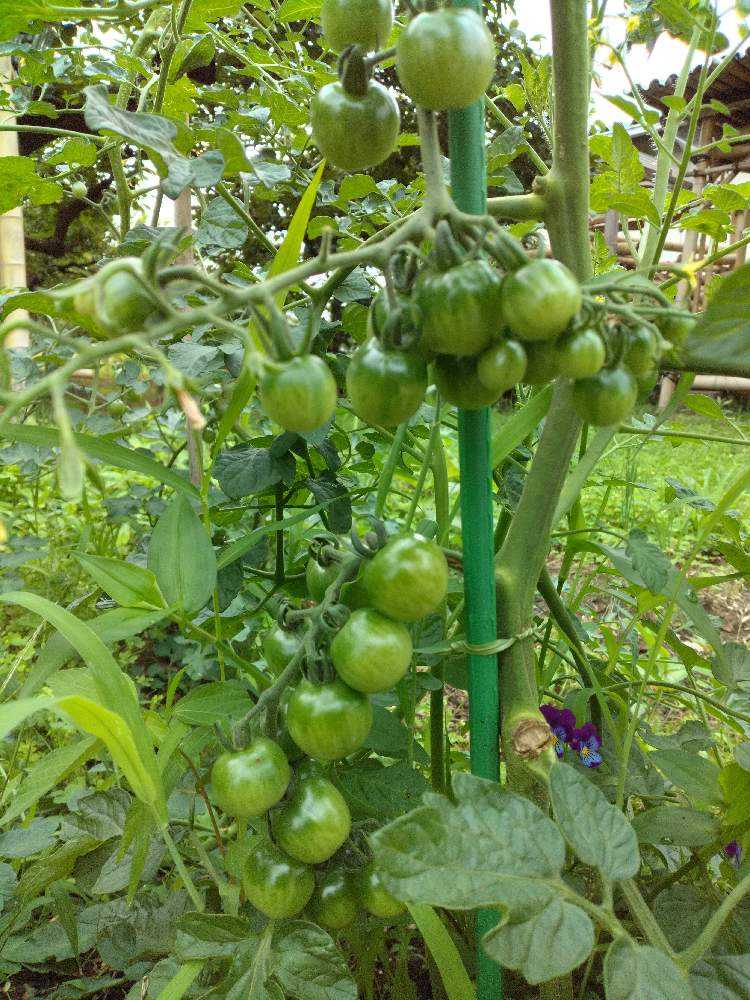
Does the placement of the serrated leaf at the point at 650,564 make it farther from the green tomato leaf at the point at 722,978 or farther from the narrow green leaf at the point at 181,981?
the narrow green leaf at the point at 181,981

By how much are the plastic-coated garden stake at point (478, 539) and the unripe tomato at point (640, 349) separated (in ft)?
0.45

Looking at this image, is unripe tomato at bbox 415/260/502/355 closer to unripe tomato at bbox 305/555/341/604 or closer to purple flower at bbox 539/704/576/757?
unripe tomato at bbox 305/555/341/604

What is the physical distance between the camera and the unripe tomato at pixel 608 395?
0.46m

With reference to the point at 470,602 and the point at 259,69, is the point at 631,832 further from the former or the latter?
the point at 259,69

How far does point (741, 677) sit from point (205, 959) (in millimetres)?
617

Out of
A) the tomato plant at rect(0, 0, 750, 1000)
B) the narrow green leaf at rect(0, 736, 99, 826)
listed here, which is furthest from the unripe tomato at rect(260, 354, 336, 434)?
the narrow green leaf at rect(0, 736, 99, 826)

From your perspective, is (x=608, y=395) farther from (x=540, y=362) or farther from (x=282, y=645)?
(x=282, y=645)

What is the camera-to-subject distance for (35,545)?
4.32ft

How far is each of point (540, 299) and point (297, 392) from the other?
0.48 feet

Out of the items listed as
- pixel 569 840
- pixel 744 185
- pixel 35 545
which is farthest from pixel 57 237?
pixel 569 840

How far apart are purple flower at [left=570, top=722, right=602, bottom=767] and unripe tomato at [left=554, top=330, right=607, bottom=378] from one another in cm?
52

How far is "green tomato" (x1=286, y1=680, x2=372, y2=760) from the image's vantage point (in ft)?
1.64

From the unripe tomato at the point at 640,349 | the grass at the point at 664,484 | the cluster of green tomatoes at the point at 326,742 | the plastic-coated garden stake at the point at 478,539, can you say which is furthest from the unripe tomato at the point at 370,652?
the grass at the point at 664,484

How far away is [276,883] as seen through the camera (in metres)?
0.54
